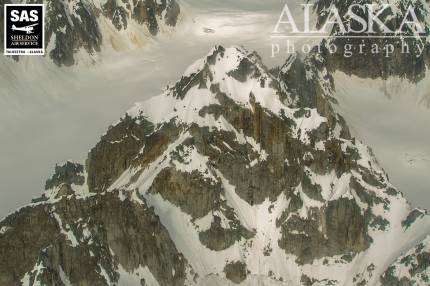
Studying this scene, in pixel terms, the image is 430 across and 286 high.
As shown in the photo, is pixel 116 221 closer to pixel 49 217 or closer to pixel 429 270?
pixel 49 217

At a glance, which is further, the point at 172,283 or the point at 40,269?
the point at 172,283

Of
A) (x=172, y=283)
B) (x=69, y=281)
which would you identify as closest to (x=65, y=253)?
(x=69, y=281)

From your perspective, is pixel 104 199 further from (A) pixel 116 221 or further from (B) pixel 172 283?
(B) pixel 172 283

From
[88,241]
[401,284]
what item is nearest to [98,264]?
[88,241]

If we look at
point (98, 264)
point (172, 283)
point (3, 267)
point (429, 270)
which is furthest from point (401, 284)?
point (3, 267)

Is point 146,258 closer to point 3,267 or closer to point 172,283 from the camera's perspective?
point 172,283

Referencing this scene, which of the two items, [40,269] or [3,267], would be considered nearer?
[40,269]
